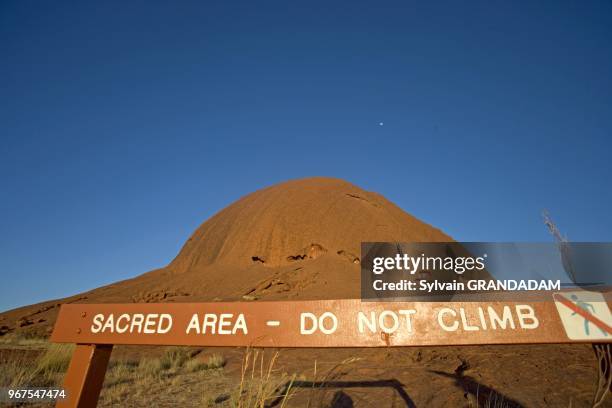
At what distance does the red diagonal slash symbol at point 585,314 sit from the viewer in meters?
1.62

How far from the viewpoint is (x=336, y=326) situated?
1.69 m

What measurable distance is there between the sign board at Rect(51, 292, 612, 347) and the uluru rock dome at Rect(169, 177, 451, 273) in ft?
70.8

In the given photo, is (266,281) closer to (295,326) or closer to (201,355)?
(201,355)

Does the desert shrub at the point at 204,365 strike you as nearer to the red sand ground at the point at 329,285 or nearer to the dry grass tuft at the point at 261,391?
the dry grass tuft at the point at 261,391

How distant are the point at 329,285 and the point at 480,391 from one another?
12.6 metres

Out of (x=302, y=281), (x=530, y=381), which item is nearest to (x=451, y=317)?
(x=530, y=381)

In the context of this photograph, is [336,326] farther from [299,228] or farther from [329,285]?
[299,228]

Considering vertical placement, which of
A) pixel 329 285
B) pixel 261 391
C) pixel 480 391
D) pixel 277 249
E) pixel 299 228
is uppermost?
pixel 299 228

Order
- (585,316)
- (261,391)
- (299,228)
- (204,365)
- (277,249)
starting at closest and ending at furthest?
1. (585,316)
2. (261,391)
3. (204,365)
4. (277,249)
5. (299,228)

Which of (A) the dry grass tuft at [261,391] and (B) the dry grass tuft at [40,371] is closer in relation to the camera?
(A) the dry grass tuft at [261,391]

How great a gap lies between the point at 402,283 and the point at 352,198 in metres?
10.1

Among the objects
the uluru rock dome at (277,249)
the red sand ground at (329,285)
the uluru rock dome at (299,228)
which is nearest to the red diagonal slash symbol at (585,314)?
the red sand ground at (329,285)

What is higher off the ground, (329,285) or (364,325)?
(329,285)

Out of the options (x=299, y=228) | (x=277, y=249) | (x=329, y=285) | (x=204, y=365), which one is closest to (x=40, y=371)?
(x=204, y=365)
